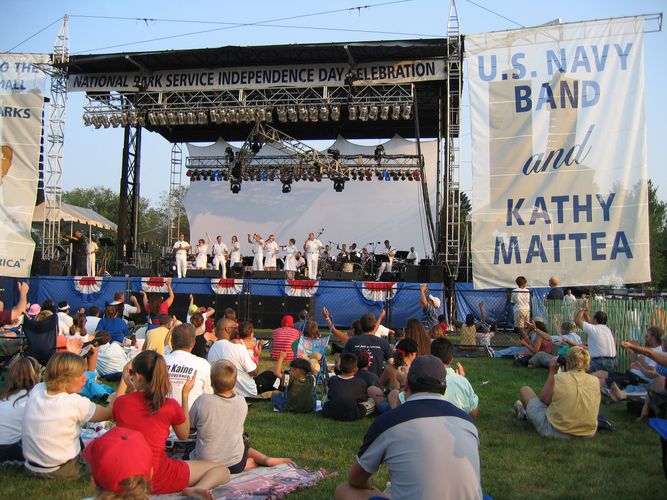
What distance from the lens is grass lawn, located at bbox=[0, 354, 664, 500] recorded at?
14.6ft

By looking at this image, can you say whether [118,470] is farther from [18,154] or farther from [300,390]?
[18,154]

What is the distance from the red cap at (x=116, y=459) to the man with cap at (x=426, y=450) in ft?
3.34

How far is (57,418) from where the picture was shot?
422 cm

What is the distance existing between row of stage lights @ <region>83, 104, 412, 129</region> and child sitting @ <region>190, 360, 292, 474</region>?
15813 millimetres

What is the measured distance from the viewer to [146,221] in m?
63.2

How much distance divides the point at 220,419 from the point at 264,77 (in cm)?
1716

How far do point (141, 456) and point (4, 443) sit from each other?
2.71 meters

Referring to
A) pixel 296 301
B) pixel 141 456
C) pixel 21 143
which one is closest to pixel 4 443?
pixel 141 456

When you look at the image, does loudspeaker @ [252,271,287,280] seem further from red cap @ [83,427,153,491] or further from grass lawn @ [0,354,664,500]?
red cap @ [83,427,153,491]

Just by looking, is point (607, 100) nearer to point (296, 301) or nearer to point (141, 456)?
point (296, 301)

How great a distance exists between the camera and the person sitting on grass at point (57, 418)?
4195 millimetres

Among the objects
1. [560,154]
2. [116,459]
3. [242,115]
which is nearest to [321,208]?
[242,115]

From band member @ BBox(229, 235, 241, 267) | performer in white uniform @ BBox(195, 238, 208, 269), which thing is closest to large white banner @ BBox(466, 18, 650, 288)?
band member @ BBox(229, 235, 241, 267)

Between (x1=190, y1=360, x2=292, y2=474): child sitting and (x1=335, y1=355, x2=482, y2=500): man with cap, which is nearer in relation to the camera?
(x1=335, y1=355, x2=482, y2=500): man with cap
